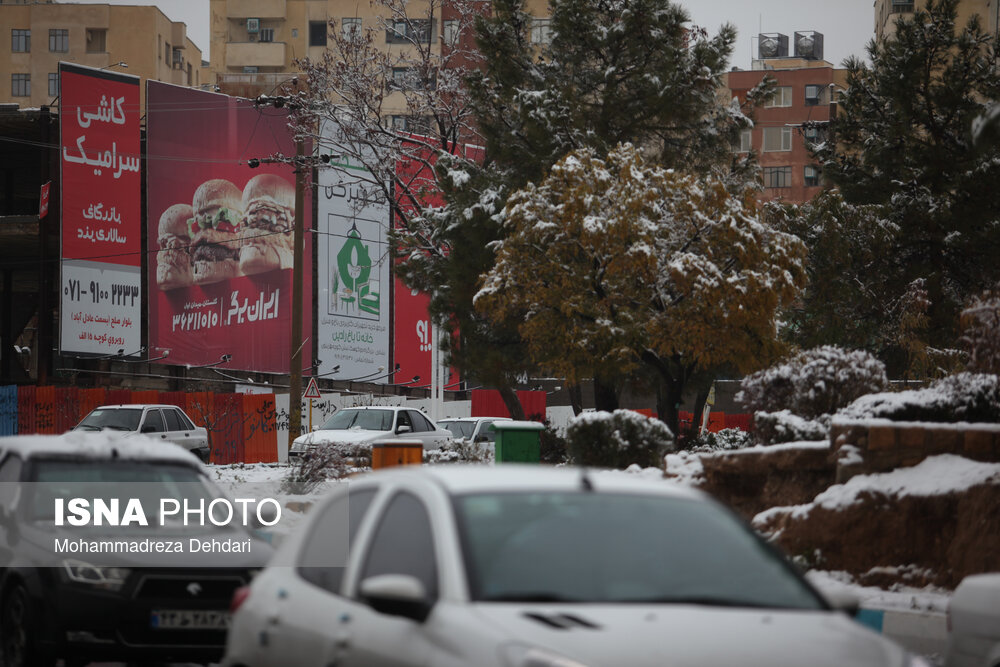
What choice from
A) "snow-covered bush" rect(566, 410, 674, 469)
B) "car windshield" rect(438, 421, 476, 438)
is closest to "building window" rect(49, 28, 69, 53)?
"car windshield" rect(438, 421, 476, 438)

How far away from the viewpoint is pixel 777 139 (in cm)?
10262

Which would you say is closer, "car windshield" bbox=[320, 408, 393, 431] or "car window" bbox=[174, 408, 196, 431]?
"car windshield" bbox=[320, 408, 393, 431]

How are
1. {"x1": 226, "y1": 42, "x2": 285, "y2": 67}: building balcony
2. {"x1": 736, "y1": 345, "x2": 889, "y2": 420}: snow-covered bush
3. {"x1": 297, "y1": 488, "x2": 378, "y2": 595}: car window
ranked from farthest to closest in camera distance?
{"x1": 226, "y1": 42, "x2": 285, "y2": 67}: building balcony < {"x1": 736, "y1": 345, "x2": 889, "y2": 420}: snow-covered bush < {"x1": 297, "y1": 488, "x2": 378, "y2": 595}: car window

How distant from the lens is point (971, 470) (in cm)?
1295

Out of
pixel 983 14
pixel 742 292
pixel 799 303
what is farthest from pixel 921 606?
pixel 983 14

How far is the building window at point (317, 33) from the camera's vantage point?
101m

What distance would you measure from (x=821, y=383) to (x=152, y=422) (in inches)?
712

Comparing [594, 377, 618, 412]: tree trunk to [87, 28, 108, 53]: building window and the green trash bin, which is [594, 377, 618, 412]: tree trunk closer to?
the green trash bin

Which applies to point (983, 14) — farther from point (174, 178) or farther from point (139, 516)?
point (139, 516)

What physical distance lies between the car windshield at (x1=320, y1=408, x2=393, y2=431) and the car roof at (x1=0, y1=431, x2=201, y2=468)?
1981 cm

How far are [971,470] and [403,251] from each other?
26427 millimetres

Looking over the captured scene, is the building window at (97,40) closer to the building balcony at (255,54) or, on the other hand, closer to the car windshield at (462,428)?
the building balcony at (255,54)

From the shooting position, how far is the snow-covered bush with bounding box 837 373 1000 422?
49.9 feet

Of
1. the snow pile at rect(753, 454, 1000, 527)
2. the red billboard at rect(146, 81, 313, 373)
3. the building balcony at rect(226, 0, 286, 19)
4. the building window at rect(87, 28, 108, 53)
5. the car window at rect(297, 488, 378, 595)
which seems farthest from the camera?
the building balcony at rect(226, 0, 286, 19)
